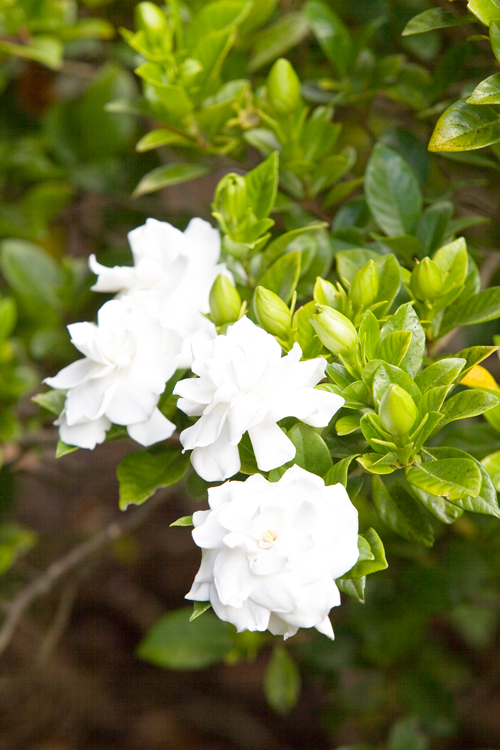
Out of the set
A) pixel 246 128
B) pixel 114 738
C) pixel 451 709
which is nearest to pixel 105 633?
pixel 114 738

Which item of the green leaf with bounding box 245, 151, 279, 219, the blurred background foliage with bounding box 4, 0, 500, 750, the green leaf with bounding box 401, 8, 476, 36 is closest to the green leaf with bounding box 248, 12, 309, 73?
the blurred background foliage with bounding box 4, 0, 500, 750

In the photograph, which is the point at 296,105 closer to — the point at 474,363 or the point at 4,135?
the point at 474,363

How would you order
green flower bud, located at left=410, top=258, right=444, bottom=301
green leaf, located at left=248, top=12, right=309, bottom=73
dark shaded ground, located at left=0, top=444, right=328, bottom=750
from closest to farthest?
green flower bud, located at left=410, top=258, right=444, bottom=301 < green leaf, located at left=248, top=12, right=309, bottom=73 < dark shaded ground, located at left=0, top=444, right=328, bottom=750

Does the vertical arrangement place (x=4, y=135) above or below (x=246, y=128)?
below

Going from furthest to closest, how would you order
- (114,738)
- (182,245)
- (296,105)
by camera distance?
(114,738), (296,105), (182,245)

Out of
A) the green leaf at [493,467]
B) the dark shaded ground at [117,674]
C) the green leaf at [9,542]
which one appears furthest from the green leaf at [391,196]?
the dark shaded ground at [117,674]

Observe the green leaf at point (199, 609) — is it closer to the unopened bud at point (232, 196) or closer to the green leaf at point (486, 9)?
the unopened bud at point (232, 196)

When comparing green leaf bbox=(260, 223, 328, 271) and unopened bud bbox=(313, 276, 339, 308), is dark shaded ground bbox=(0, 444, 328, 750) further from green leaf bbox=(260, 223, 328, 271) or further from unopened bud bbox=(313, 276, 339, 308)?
unopened bud bbox=(313, 276, 339, 308)
